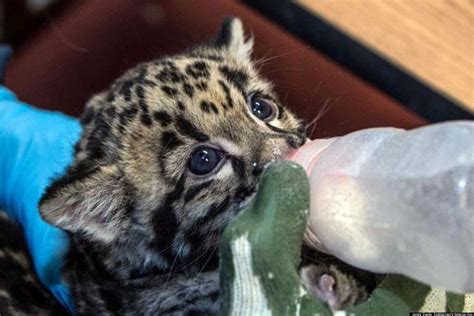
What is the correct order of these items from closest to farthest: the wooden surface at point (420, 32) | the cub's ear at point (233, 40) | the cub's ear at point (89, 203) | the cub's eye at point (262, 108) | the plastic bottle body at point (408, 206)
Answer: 1. the plastic bottle body at point (408, 206)
2. the cub's ear at point (89, 203)
3. the cub's eye at point (262, 108)
4. the cub's ear at point (233, 40)
5. the wooden surface at point (420, 32)

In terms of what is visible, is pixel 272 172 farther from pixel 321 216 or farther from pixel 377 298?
pixel 377 298

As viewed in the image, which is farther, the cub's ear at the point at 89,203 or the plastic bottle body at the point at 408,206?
the cub's ear at the point at 89,203

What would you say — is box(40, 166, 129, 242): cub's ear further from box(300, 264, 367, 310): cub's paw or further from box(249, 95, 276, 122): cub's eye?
box(300, 264, 367, 310): cub's paw

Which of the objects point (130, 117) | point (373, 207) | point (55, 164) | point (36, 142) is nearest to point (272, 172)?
point (373, 207)

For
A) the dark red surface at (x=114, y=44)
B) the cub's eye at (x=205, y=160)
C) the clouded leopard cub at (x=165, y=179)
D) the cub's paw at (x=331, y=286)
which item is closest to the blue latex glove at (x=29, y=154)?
the dark red surface at (x=114, y=44)

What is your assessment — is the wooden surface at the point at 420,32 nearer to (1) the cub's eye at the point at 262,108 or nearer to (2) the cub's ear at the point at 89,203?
(1) the cub's eye at the point at 262,108

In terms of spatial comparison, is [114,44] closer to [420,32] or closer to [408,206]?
[420,32]

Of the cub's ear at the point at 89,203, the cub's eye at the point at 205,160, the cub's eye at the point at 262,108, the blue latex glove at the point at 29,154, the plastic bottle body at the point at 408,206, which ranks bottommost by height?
the blue latex glove at the point at 29,154

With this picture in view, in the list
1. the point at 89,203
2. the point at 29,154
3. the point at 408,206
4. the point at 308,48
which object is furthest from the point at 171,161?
the point at 308,48
